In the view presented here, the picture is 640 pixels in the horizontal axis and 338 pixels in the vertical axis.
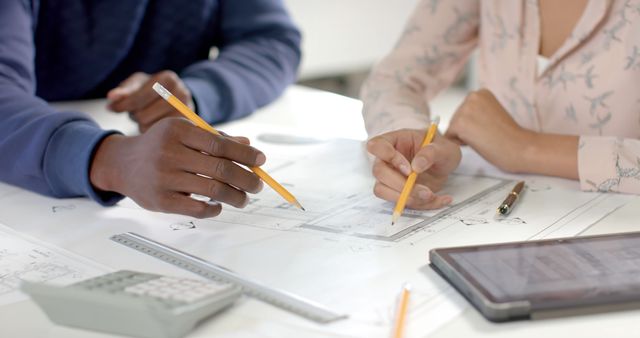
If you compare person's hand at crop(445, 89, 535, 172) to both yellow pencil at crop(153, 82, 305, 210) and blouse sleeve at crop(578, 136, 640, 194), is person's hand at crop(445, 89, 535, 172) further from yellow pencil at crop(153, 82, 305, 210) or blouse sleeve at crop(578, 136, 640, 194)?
yellow pencil at crop(153, 82, 305, 210)

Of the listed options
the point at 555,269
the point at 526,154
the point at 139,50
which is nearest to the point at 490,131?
the point at 526,154

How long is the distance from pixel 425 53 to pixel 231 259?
0.61 meters

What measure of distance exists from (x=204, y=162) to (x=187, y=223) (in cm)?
6

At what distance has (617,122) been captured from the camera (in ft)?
3.59

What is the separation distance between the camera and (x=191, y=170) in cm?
82

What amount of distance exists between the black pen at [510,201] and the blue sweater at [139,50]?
479mm

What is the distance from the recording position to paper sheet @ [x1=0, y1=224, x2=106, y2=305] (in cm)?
69

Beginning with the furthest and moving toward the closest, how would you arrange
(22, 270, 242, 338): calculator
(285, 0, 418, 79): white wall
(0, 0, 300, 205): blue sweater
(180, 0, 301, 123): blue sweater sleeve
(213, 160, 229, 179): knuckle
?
(285, 0, 418, 79): white wall, (180, 0, 301, 123): blue sweater sleeve, (0, 0, 300, 205): blue sweater, (213, 160, 229, 179): knuckle, (22, 270, 242, 338): calculator

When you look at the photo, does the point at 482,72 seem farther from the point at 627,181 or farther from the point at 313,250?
the point at 313,250

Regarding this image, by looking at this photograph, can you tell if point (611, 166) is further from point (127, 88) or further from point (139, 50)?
point (139, 50)

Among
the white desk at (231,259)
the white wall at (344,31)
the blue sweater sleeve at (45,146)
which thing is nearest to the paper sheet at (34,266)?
the white desk at (231,259)

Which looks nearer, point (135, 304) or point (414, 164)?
point (135, 304)

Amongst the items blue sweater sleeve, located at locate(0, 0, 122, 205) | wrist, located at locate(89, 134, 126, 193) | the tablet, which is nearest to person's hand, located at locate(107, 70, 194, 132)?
blue sweater sleeve, located at locate(0, 0, 122, 205)

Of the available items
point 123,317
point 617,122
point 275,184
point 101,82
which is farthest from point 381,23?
point 123,317
